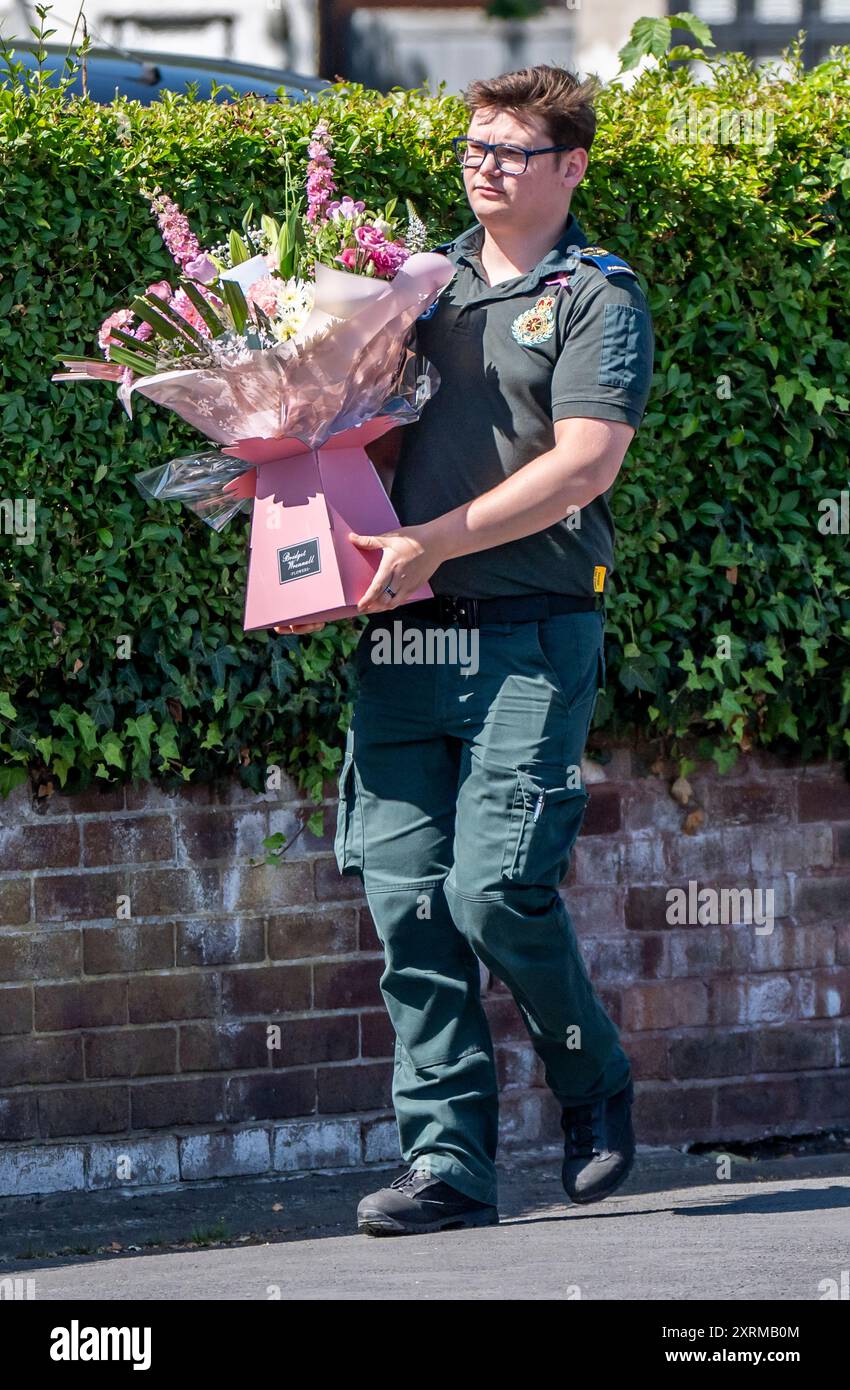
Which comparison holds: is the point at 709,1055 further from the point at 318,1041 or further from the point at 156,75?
the point at 156,75

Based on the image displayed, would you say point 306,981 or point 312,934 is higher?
point 312,934

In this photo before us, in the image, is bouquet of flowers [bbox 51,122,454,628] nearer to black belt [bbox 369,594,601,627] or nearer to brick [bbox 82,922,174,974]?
black belt [bbox 369,594,601,627]

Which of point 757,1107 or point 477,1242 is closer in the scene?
point 477,1242

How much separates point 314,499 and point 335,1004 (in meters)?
1.89

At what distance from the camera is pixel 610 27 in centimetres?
1180

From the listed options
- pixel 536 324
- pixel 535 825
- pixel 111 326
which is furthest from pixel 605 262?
pixel 535 825

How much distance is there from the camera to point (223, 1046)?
5.09m

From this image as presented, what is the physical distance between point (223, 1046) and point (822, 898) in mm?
1856

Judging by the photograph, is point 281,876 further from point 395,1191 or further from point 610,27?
point 610,27

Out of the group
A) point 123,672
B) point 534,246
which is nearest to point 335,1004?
point 123,672

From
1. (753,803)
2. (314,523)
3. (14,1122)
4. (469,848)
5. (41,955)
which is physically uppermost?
(314,523)

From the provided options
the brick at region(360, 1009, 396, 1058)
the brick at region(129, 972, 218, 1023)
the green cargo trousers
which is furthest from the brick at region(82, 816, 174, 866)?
the green cargo trousers

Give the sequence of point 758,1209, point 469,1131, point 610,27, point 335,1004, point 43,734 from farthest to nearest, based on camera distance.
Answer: point 610,27, point 335,1004, point 43,734, point 758,1209, point 469,1131

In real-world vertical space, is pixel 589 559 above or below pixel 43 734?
above
